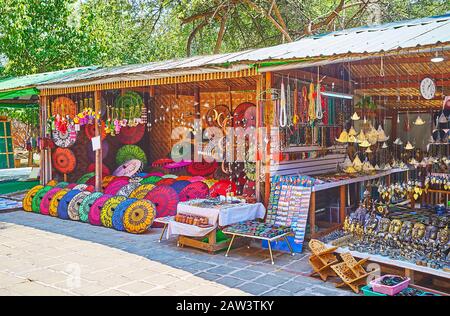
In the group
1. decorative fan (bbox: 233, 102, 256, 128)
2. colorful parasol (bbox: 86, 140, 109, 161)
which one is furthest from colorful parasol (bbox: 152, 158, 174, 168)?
decorative fan (bbox: 233, 102, 256, 128)

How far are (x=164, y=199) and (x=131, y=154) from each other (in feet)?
12.1

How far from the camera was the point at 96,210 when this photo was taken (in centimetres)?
852

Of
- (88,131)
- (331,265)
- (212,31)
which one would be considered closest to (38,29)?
(88,131)

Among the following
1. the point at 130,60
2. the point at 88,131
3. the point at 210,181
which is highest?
the point at 130,60

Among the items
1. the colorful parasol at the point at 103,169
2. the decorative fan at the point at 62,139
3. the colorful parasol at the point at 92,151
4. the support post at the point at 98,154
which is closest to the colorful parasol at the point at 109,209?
the support post at the point at 98,154

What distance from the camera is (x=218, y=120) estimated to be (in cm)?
1045

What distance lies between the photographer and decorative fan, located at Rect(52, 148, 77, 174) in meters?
11.3

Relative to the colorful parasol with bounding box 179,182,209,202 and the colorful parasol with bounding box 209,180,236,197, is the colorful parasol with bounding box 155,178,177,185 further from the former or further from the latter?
the colorful parasol with bounding box 209,180,236,197

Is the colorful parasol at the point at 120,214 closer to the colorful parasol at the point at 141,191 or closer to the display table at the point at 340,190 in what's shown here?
the colorful parasol at the point at 141,191

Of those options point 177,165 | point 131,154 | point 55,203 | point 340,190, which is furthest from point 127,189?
point 340,190

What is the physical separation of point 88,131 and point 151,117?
165 centimetres

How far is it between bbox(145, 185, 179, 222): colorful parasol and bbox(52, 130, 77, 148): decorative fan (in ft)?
11.7

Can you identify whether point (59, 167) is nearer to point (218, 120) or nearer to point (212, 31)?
point (218, 120)

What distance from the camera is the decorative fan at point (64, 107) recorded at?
35.6 ft
